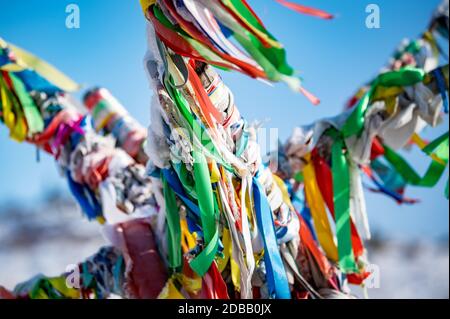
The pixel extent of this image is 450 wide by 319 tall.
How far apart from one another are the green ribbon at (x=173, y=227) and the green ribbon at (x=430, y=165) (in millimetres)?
538

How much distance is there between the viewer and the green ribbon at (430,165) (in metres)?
1.90

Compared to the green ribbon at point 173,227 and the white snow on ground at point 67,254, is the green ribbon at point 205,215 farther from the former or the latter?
the white snow on ground at point 67,254

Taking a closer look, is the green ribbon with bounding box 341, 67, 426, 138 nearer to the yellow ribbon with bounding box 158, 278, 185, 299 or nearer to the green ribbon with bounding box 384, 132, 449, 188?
the green ribbon with bounding box 384, 132, 449, 188

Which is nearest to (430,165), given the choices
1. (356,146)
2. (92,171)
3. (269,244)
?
(356,146)

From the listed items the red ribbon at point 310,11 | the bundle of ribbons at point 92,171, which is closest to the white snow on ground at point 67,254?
the bundle of ribbons at point 92,171

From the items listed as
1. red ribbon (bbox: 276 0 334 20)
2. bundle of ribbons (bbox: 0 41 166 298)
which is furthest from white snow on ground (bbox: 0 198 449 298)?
red ribbon (bbox: 276 0 334 20)

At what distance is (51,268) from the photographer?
107 inches

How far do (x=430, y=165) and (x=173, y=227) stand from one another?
1.91ft

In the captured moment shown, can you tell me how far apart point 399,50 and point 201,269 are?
3.73 feet

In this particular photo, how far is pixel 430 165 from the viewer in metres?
1.94

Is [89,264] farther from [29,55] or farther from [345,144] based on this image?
[345,144]

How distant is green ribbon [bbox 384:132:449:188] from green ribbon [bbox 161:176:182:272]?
54cm

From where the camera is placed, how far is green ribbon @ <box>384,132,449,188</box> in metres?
1.90

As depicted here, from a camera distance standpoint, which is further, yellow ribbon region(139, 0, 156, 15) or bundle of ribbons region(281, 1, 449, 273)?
bundle of ribbons region(281, 1, 449, 273)
